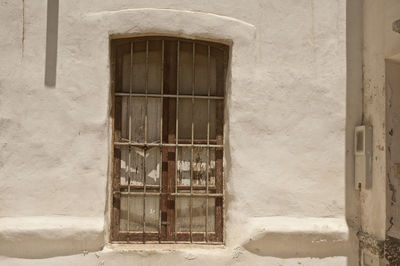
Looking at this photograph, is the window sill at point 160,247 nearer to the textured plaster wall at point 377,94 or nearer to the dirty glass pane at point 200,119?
the dirty glass pane at point 200,119

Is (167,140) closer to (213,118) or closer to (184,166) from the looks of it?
(184,166)

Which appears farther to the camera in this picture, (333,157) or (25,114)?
(333,157)

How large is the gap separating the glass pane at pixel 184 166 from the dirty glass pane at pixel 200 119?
179 mm

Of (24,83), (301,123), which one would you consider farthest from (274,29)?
(24,83)

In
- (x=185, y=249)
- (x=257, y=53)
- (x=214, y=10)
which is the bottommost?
(x=185, y=249)

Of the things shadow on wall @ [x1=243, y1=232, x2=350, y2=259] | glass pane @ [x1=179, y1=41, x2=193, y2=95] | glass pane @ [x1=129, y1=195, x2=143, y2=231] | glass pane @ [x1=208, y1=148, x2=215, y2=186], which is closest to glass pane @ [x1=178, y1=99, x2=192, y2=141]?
glass pane @ [x1=179, y1=41, x2=193, y2=95]

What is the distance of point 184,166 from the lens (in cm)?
486

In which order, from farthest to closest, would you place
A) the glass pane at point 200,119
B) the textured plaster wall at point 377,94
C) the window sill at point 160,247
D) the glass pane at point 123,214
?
the glass pane at point 200,119
the glass pane at point 123,214
the window sill at point 160,247
the textured plaster wall at point 377,94

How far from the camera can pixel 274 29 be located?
15.7 feet

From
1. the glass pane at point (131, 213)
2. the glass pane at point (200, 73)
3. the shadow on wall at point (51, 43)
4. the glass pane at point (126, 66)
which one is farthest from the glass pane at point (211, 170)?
the shadow on wall at point (51, 43)

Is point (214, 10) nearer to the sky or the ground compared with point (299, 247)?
nearer to the sky

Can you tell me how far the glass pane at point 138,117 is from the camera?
4.83 meters

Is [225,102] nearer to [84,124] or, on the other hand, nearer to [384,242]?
[84,124]

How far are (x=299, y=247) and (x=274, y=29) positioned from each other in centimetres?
211
